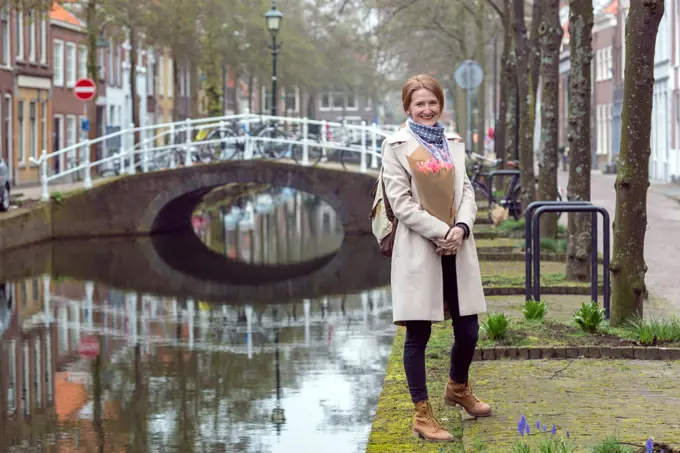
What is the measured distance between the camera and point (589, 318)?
9.72 m

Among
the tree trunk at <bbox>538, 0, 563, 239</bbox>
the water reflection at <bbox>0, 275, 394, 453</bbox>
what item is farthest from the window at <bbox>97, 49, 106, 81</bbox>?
the tree trunk at <bbox>538, 0, 563, 239</bbox>

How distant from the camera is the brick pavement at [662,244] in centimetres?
1454

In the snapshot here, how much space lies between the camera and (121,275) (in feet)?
71.1

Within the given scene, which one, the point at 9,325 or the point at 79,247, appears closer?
the point at 9,325

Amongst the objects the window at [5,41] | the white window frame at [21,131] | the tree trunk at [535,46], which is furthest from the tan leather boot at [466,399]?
the white window frame at [21,131]

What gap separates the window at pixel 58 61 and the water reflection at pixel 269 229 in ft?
29.7

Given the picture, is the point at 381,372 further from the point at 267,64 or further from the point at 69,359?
the point at 267,64

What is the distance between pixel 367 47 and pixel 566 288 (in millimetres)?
25322

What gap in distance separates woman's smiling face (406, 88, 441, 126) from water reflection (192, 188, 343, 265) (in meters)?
17.4

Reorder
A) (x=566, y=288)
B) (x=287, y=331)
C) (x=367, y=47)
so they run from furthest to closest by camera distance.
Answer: (x=367, y=47) < (x=287, y=331) < (x=566, y=288)

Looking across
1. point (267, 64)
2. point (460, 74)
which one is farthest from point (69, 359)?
point (267, 64)

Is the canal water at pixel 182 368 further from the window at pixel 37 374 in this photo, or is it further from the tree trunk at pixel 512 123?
the tree trunk at pixel 512 123

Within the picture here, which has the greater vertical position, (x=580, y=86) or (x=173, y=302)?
(x=580, y=86)

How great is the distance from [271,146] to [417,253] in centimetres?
2536
